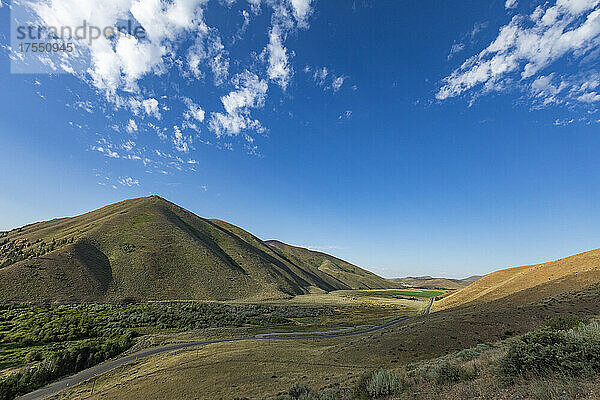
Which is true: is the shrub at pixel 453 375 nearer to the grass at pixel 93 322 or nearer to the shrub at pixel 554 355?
the shrub at pixel 554 355

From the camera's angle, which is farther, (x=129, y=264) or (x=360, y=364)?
(x=129, y=264)

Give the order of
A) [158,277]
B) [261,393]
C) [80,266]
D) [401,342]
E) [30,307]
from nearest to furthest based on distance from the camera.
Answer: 1. [261,393]
2. [401,342]
3. [30,307]
4. [80,266]
5. [158,277]

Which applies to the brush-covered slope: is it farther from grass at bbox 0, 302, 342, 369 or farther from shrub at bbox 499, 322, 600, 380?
grass at bbox 0, 302, 342, 369

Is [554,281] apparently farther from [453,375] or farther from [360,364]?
[453,375]

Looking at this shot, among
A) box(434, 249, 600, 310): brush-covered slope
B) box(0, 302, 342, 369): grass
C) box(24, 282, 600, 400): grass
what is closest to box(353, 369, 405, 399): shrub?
box(24, 282, 600, 400): grass

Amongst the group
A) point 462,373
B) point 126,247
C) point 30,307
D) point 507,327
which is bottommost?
point 507,327

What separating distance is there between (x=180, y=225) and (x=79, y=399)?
474 ft

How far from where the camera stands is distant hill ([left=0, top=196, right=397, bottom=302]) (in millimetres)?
87375

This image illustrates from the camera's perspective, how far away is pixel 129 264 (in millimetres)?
109938

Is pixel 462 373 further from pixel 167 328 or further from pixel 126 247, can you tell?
pixel 126 247

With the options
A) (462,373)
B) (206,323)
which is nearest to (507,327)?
(462,373)

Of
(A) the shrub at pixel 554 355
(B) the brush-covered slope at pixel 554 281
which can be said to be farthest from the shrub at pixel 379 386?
(B) the brush-covered slope at pixel 554 281

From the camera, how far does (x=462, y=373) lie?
13.1m

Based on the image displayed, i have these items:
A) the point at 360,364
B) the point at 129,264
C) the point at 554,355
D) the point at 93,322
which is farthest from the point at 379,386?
the point at 129,264
